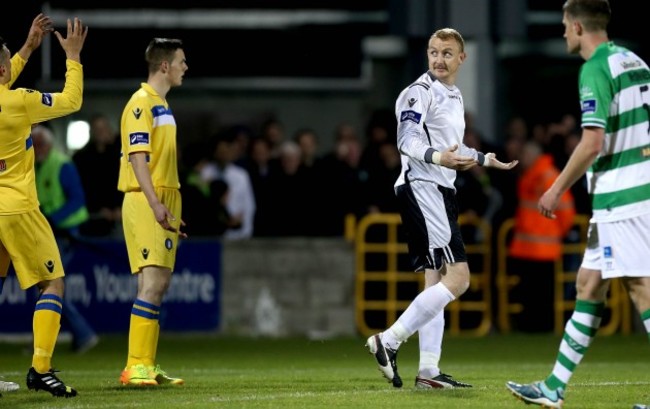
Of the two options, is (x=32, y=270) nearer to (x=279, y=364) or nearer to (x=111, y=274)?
(x=279, y=364)

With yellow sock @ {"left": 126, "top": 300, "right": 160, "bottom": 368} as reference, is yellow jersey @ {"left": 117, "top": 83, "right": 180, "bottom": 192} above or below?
above

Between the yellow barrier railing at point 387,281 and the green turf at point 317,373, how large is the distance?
0.55 m

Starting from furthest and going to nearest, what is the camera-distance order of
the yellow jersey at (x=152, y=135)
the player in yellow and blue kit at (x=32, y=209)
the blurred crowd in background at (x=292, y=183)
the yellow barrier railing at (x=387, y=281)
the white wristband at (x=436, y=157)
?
1. the yellow barrier railing at (x=387, y=281)
2. the blurred crowd in background at (x=292, y=183)
3. the yellow jersey at (x=152, y=135)
4. the player in yellow and blue kit at (x=32, y=209)
5. the white wristband at (x=436, y=157)

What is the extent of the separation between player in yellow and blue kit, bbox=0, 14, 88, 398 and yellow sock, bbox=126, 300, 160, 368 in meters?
0.60

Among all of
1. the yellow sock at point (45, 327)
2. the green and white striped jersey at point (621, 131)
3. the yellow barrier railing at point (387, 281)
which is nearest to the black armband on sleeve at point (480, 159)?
the green and white striped jersey at point (621, 131)

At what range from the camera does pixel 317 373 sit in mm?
11844

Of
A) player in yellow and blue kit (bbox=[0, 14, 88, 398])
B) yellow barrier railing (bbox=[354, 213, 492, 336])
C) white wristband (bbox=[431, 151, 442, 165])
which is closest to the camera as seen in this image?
white wristband (bbox=[431, 151, 442, 165])

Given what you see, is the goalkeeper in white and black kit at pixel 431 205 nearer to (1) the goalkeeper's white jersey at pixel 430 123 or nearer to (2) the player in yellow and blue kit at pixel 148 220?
(1) the goalkeeper's white jersey at pixel 430 123

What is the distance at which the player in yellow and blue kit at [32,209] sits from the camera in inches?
384

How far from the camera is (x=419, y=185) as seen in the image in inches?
386

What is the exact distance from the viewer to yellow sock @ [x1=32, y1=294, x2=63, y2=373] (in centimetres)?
979

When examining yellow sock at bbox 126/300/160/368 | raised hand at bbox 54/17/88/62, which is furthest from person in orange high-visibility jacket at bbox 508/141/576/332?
raised hand at bbox 54/17/88/62

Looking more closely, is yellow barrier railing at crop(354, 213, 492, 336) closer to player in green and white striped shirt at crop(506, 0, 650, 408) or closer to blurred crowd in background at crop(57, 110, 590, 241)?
blurred crowd in background at crop(57, 110, 590, 241)

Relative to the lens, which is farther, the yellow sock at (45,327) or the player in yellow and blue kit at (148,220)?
the player in yellow and blue kit at (148,220)
